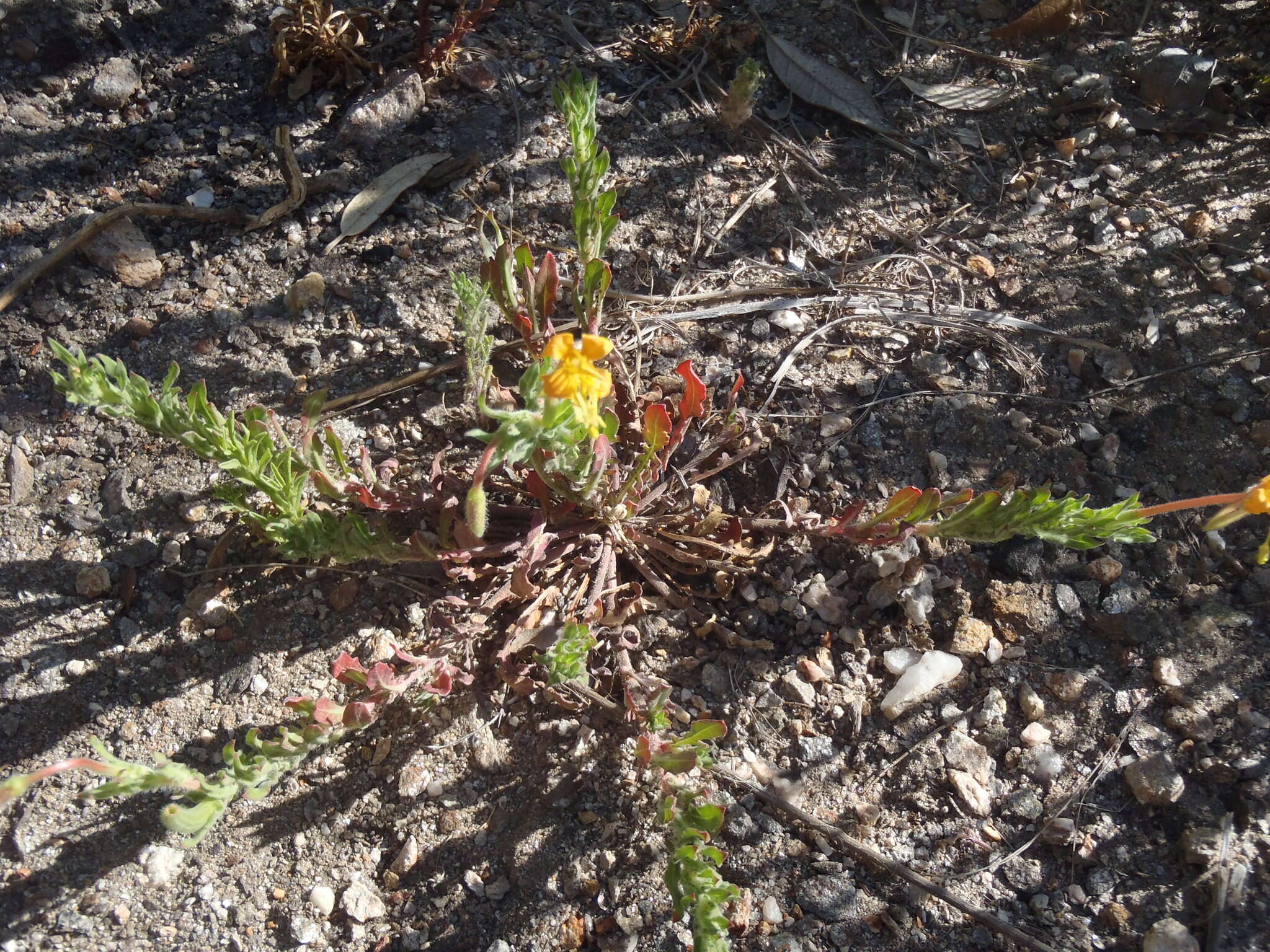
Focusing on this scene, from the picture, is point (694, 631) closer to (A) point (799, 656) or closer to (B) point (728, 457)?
(A) point (799, 656)

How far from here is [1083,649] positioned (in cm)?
276

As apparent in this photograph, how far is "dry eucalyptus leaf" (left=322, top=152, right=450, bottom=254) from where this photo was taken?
334 cm

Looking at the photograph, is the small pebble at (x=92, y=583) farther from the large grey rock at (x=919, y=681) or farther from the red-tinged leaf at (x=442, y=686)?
the large grey rock at (x=919, y=681)

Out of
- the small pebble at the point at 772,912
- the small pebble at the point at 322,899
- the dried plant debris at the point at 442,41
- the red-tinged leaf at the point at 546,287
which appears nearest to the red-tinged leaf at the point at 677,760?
the small pebble at the point at 772,912

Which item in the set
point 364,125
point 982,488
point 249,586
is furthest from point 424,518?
point 982,488

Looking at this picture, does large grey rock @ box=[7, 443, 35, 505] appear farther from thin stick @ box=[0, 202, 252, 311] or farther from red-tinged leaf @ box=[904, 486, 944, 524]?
red-tinged leaf @ box=[904, 486, 944, 524]

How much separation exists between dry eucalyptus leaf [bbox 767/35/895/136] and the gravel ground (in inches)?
2.6

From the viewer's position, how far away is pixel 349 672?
2328 millimetres

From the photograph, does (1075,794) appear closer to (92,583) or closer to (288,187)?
(92,583)

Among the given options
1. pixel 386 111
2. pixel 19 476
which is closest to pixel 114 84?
pixel 386 111

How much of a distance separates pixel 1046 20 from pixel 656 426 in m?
2.76

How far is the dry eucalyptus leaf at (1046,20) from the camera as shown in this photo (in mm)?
3822

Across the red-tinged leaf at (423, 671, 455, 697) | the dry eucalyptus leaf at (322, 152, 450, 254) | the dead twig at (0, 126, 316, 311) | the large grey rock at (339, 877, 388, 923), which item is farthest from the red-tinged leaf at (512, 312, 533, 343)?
the large grey rock at (339, 877, 388, 923)

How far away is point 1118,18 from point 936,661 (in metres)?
3.05
